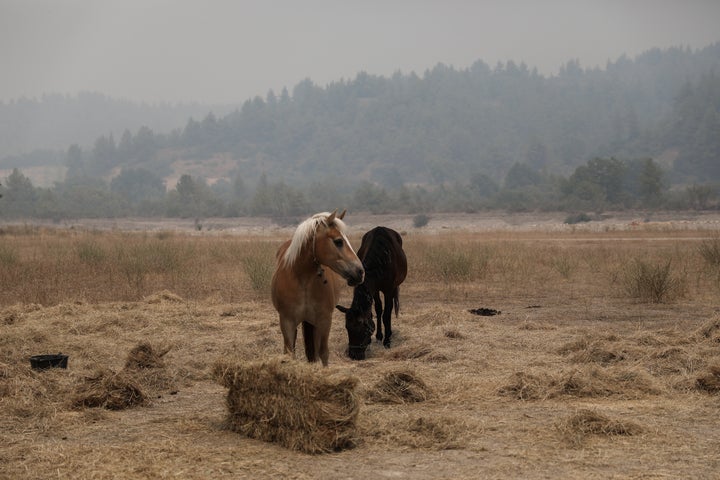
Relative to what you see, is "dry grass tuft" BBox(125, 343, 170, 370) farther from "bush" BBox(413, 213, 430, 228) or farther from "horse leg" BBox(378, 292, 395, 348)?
"bush" BBox(413, 213, 430, 228)

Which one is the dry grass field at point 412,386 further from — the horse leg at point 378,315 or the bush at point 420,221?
the bush at point 420,221

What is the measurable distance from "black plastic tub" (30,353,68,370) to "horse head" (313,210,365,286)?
327 cm

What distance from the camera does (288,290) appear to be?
6879mm

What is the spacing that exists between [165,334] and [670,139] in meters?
131

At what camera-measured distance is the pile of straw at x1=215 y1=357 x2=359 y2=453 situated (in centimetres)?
526

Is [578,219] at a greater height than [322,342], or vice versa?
[578,219]

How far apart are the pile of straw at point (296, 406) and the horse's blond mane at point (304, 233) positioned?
138cm

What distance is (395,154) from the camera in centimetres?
15700

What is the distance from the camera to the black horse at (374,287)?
9.08m

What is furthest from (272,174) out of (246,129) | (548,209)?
(548,209)

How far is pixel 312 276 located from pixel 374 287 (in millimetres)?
3213

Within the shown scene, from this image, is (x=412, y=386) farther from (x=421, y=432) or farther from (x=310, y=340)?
(x=310, y=340)

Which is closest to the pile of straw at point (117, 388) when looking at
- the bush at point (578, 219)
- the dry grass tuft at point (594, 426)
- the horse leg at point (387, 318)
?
the horse leg at point (387, 318)

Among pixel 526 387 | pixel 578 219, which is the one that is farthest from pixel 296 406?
pixel 578 219
